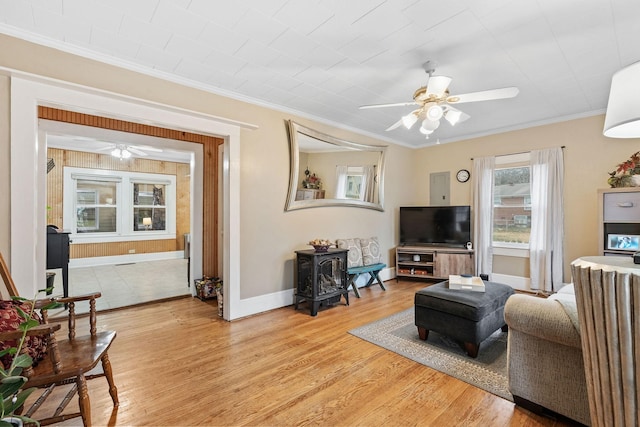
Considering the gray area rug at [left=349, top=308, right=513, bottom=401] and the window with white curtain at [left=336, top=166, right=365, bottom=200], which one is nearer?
the gray area rug at [left=349, top=308, right=513, bottom=401]

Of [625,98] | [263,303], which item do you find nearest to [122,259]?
[263,303]

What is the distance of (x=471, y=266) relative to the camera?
4832 millimetres

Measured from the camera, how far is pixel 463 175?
17.2 ft

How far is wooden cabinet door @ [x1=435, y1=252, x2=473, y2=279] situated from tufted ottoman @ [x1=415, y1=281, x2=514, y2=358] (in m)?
1.92

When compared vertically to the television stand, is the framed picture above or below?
above

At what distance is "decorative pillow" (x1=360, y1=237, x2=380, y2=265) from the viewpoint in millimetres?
4699

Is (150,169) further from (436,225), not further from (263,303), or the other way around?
(436,225)

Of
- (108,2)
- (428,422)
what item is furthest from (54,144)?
(428,422)

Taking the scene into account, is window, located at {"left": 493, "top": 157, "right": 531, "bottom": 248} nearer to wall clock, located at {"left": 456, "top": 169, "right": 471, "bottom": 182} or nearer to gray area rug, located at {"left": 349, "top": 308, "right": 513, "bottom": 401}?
wall clock, located at {"left": 456, "top": 169, "right": 471, "bottom": 182}

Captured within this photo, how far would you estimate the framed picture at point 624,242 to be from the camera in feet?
10.9

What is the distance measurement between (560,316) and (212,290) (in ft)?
13.2

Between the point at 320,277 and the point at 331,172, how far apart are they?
5.43 feet

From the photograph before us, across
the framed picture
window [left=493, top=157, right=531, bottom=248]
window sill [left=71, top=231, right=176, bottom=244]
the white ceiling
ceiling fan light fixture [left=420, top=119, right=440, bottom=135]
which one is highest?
the white ceiling

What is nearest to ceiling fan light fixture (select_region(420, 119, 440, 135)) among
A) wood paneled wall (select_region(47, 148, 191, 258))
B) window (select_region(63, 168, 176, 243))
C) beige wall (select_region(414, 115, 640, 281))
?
beige wall (select_region(414, 115, 640, 281))
